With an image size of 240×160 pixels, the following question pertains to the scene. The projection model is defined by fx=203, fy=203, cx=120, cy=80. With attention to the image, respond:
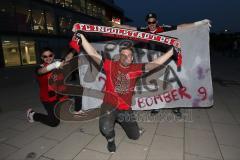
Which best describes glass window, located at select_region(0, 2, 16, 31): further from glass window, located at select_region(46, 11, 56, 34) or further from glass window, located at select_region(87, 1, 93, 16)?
glass window, located at select_region(87, 1, 93, 16)

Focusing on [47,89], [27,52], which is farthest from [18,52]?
[47,89]

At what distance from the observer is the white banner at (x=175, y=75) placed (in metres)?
4.84

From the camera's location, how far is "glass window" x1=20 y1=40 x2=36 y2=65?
595 inches

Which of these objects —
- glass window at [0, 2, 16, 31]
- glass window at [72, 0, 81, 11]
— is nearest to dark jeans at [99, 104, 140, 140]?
glass window at [0, 2, 16, 31]

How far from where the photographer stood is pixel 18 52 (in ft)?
48.3

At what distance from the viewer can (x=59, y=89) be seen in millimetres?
5039

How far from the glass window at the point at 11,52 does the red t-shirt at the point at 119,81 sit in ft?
40.1

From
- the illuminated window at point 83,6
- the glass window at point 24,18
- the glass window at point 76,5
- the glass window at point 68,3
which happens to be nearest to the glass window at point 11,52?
the glass window at point 24,18

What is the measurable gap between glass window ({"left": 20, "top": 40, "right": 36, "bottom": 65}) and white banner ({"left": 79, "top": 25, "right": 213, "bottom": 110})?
38.4ft

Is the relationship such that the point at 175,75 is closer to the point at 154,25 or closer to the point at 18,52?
the point at 154,25

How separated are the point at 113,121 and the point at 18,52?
13.5 metres

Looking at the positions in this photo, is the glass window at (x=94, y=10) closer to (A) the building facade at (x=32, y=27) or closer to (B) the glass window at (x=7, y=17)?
(A) the building facade at (x=32, y=27)

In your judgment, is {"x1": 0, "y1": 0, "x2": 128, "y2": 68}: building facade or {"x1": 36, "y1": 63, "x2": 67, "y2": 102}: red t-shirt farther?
{"x1": 0, "y1": 0, "x2": 128, "y2": 68}: building facade

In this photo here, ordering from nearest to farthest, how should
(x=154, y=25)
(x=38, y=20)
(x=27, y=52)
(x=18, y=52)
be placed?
(x=154, y=25) < (x=18, y=52) < (x=27, y=52) < (x=38, y=20)
